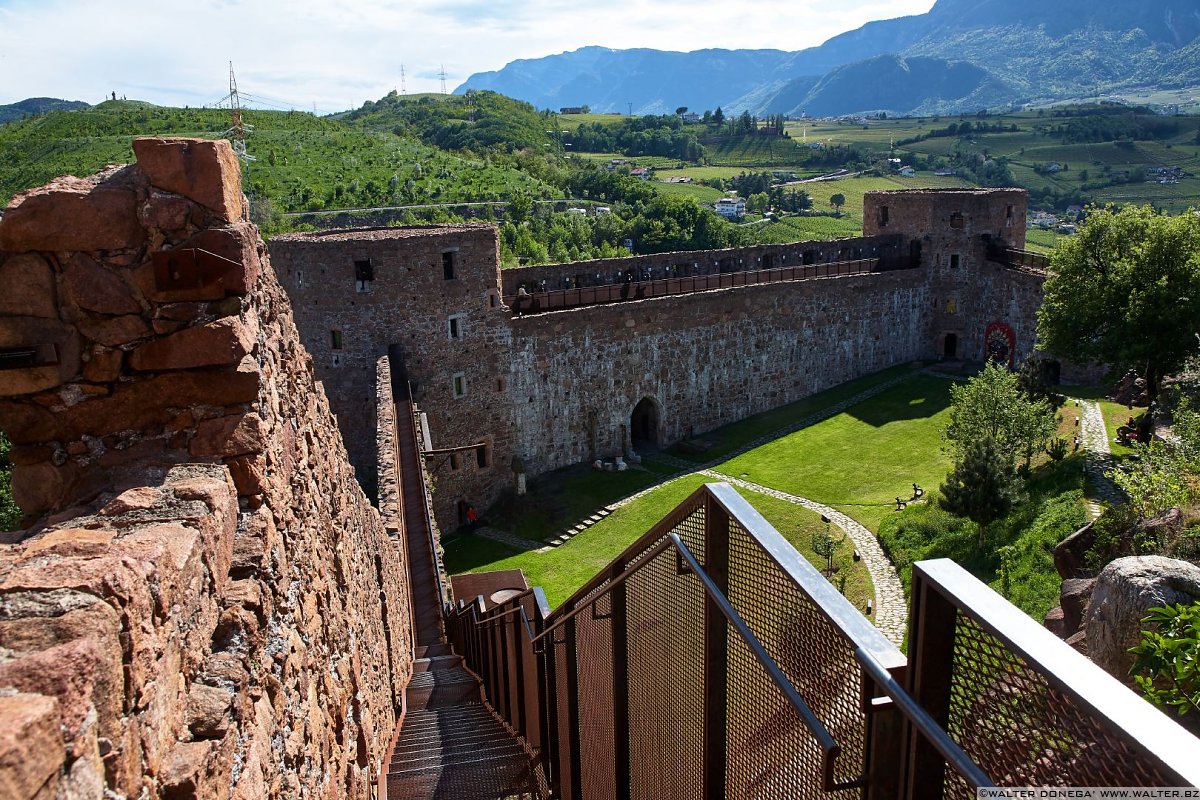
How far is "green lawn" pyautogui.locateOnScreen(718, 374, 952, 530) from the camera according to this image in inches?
924

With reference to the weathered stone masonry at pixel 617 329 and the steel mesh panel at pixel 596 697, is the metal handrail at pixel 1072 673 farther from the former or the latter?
the weathered stone masonry at pixel 617 329

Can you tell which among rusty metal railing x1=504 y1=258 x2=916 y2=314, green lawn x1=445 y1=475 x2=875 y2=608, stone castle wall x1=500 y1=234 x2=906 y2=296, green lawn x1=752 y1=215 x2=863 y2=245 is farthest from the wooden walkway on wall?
green lawn x1=752 y1=215 x2=863 y2=245

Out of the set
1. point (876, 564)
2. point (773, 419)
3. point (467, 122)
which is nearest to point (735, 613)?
point (876, 564)

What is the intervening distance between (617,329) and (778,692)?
23149mm

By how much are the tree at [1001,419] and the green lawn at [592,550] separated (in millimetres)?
3771

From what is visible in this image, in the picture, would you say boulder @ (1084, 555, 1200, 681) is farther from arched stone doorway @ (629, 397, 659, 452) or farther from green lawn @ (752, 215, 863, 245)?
green lawn @ (752, 215, 863, 245)

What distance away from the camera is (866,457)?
25891 millimetres

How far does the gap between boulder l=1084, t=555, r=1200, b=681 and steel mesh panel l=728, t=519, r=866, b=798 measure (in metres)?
5.39

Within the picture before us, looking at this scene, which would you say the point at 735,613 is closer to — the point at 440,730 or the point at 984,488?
the point at 440,730

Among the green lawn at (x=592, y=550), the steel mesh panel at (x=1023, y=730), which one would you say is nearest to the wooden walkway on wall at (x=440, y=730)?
the green lawn at (x=592, y=550)

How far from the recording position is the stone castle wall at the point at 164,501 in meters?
2.66

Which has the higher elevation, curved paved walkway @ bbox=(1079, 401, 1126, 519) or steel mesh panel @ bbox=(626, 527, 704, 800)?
steel mesh panel @ bbox=(626, 527, 704, 800)

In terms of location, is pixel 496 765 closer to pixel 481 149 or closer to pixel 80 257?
pixel 80 257

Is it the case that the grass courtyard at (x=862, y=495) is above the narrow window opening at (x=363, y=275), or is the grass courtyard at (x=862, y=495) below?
below
